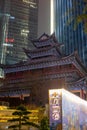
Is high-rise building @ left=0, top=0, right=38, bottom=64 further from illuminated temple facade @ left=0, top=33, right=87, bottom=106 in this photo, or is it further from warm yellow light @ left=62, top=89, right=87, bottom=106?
warm yellow light @ left=62, top=89, right=87, bottom=106

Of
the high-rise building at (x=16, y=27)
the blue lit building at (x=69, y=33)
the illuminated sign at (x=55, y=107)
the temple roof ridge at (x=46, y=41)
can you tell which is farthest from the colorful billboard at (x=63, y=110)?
the high-rise building at (x=16, y=27)

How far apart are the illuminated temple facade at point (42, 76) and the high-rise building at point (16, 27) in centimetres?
5241

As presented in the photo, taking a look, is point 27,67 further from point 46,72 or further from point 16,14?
point 16,14

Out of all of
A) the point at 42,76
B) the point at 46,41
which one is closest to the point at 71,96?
the point at 42,76

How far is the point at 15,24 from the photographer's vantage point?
103312 mm

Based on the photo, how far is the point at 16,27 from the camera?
102812 millimetres

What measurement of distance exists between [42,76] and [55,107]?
20066 millimetres

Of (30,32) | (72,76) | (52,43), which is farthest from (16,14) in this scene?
(72,76)

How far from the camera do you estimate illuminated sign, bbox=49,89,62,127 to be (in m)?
12.2

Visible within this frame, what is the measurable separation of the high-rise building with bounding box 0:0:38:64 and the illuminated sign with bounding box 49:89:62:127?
248 feet

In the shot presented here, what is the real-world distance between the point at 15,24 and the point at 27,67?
72011mm

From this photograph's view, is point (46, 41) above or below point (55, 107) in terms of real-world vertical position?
above

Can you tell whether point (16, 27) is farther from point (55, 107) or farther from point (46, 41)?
point (55, 107)

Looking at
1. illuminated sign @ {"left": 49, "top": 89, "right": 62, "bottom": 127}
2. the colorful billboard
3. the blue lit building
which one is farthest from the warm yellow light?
the blue lit building
